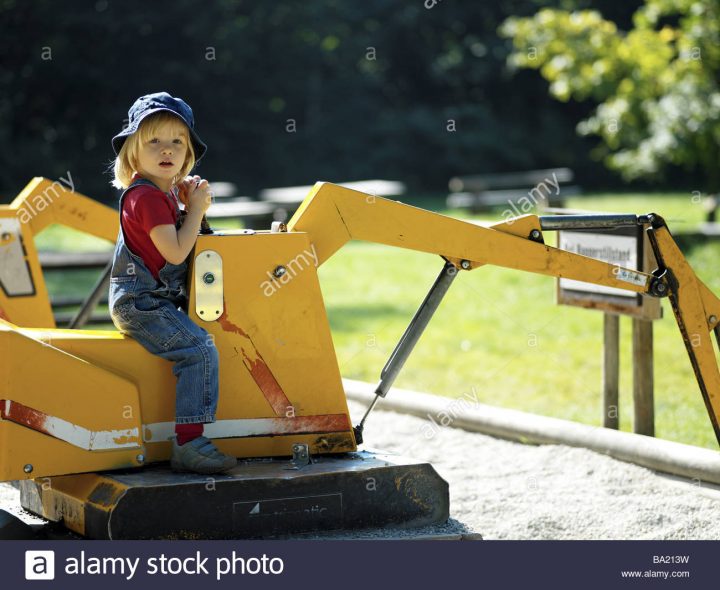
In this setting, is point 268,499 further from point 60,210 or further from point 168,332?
point 60,210

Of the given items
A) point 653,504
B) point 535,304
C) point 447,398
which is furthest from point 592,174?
point 653,504

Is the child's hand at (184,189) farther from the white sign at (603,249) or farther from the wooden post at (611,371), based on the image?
the wooden post at (611,371)

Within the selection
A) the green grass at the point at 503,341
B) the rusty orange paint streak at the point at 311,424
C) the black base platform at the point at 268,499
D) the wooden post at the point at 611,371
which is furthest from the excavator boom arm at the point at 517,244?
the green grass at the point at 503,341

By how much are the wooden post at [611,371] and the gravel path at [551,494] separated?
0.52 metres

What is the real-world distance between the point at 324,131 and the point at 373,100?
91.6 inches

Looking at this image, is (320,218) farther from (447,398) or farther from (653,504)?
(447,398)

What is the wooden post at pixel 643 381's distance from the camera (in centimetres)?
605

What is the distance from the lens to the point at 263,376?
13.4ft

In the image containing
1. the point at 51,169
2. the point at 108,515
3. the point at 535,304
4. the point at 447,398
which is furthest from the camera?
the point at 51,169

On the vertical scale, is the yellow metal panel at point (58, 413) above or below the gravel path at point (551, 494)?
above

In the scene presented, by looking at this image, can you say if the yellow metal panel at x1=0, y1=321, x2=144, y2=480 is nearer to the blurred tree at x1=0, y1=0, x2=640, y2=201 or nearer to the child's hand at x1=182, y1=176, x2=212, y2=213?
the child's hand at x1=182, y1=176, x2=212, y2=213

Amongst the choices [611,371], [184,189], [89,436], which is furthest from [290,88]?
[89,436]

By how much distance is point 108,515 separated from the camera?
12.2 ft

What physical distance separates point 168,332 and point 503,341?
20.3 ft
